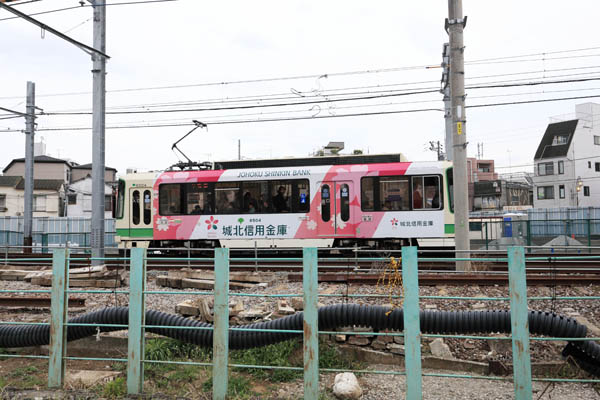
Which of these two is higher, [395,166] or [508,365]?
[395,166]

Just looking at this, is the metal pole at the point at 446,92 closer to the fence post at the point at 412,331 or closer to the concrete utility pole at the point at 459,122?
the concrete utility pole at the point at 459,122

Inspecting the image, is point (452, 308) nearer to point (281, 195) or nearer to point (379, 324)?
point (379, 324)

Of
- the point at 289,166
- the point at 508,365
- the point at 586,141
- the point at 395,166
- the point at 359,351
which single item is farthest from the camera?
the point at 586,141

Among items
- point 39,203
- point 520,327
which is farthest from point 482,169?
point 520,327

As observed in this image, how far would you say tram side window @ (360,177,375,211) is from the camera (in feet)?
48.2

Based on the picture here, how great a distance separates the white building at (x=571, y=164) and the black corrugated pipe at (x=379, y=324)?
157 feet

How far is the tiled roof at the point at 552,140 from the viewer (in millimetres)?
48812

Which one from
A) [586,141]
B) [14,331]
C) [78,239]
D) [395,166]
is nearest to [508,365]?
[14,331]

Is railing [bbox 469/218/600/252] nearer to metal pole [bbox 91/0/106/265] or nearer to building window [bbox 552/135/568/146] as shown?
metal pole [bbox 91/0/106/265]

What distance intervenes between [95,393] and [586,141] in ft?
181

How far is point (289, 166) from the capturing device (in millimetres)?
15656

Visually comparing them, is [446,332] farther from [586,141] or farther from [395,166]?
[586,141]

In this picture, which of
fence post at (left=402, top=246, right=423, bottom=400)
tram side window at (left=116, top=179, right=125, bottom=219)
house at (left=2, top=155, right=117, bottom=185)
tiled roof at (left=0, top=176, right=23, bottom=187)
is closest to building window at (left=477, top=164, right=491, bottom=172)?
house at (left=2, top=155, right=117, bottom=185)

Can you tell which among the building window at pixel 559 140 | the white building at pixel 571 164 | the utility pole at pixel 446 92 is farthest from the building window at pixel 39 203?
the building window at pixel 559 140
